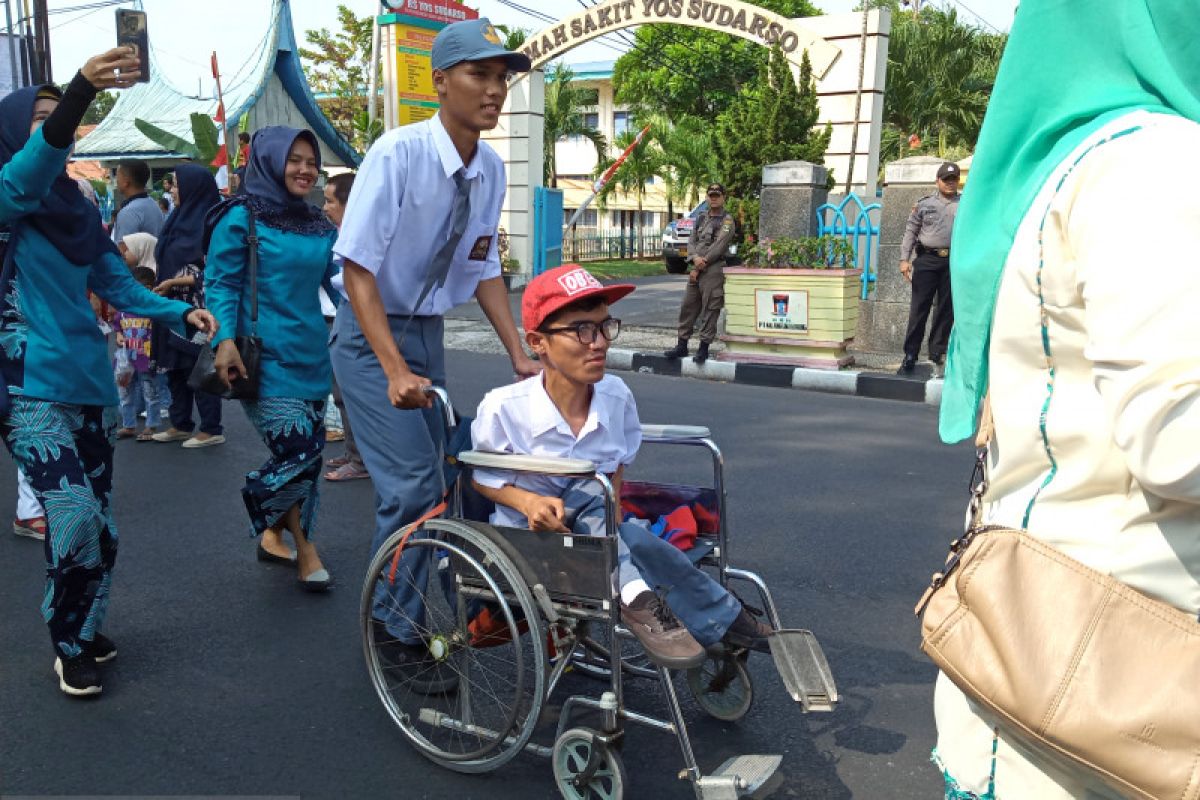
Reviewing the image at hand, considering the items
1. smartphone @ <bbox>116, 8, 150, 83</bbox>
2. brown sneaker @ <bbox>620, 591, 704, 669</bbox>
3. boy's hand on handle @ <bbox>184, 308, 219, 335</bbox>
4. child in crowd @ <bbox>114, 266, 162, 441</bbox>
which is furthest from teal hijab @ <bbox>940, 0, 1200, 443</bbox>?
child in crowd @ <bbox>114, 266, 162, 441</bbox>

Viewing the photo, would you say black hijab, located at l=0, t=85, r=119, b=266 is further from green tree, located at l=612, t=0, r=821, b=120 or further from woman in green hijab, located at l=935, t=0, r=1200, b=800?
green tree, located at l=612, t=0, r=821, b=120

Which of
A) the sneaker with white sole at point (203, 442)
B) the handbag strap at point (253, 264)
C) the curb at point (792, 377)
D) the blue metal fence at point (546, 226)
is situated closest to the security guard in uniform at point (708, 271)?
the curb at point (792, 377)

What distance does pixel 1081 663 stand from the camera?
1.27 m

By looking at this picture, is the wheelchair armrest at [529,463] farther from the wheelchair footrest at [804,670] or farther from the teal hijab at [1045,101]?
the teal hijab at [1045,101]

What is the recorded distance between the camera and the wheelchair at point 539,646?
8.94ft

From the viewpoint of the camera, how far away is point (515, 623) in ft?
9.20

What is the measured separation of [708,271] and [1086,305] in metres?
9.92

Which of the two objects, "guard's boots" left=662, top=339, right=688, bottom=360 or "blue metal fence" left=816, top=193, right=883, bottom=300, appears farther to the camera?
"blue metal fence" left=816, top=193, right=883, bottom=300

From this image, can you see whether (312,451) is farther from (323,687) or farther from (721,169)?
(721,169)

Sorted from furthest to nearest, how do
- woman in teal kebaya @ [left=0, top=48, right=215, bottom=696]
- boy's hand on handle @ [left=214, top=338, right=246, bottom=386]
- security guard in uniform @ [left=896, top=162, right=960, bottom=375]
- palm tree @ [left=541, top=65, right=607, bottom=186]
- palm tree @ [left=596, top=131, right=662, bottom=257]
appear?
palm tree @ [left=541, top=65, right=607, bottom=186]
palm tree @ [left=596, top=131, right=662, bottom=257]
security guard in uniform @ [left=896, top=162, right=960, bottom=375]
boy's hand on handle @ [left=214, top=338, right=246, bottom=386]
woman in teal kebaya @ [left=0, top=48, right=215, bottom=696]

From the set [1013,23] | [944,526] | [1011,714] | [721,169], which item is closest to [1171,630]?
[1011,714]

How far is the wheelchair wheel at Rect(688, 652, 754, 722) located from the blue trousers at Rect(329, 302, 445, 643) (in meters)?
0.87

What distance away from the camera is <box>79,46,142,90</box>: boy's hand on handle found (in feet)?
9.87

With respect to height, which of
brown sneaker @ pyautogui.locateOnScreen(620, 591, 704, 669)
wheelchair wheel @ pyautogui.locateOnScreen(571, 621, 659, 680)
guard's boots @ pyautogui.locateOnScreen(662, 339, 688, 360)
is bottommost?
guard's boots @ pyautogui.locateOnScreen(662, 339, 688, 360)
